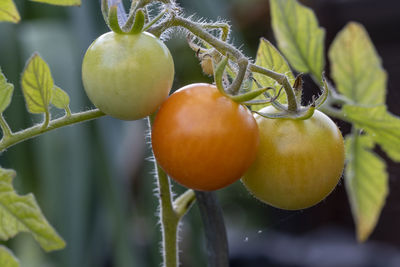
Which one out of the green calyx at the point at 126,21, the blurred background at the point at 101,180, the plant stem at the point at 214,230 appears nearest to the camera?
the green calyx at the point at 126,21

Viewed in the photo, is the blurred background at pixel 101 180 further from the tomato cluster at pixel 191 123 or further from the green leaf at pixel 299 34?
the tomato cluster at pixel 191 123

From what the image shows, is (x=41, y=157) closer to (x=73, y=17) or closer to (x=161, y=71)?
(x=73, y=17)

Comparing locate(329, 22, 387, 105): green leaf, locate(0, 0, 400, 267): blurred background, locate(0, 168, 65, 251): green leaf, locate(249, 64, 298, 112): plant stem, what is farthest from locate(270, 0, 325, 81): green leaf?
locate(0, 0, 400, 267): blurred background

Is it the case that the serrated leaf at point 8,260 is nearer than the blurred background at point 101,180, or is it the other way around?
the serrated leaf at point 8,260

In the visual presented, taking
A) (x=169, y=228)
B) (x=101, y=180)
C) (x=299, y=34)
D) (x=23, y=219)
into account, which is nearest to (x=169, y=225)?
(x=169, y=228)

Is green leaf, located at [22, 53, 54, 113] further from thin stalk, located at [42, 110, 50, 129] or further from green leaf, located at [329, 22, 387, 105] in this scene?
green leaf, located at [329, 22, 387, 105]

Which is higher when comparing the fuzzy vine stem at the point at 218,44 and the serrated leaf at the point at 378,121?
the fuzzy vine stem at the point at 218,44

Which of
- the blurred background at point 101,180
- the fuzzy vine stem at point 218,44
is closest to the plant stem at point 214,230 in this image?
the fuzzy vine stem at point 218,44
